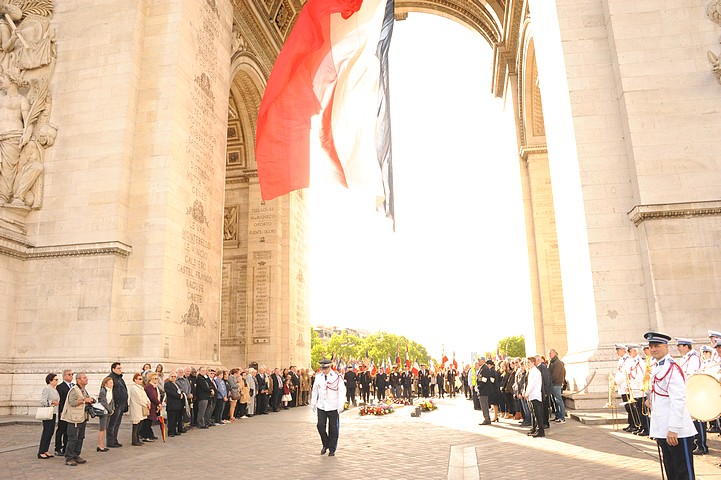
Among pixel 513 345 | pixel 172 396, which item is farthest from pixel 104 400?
pixel 513 345

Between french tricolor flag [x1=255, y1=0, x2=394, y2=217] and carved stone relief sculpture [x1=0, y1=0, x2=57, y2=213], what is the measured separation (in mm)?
8041

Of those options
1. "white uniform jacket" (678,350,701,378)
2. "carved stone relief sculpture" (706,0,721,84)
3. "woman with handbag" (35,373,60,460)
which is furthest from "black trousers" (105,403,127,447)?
"carved stone relief sculpture" (706,0,721,84)

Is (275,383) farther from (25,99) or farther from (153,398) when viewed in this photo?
(25,99)

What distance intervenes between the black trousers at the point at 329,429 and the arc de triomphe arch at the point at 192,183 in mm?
6704

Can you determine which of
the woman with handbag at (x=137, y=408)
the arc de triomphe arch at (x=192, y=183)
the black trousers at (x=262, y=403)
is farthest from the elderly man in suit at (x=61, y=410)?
the black trousers at (x=262, y=403)

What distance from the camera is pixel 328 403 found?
9.94 m

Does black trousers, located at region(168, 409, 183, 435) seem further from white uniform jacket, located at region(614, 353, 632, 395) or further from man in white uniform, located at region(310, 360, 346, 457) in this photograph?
white uniform jacket, located at region(614, 353, 632, 395)

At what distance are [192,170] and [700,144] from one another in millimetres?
14625

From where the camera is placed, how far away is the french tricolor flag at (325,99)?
40.8ft

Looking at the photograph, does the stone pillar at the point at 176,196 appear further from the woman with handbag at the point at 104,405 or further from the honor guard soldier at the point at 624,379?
the honor guard soldier at the point at 624,379

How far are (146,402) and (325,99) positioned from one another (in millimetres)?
7912

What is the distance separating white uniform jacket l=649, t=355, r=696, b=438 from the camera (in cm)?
547

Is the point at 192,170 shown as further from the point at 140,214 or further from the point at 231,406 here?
the point at 231,406

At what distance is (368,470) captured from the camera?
8.01 meters
